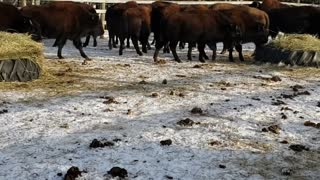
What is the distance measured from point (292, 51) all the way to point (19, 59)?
6.35 meters

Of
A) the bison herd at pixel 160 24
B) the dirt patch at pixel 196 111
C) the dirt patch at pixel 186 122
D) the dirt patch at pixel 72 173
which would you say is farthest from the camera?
the bison herd at pixel 160 24

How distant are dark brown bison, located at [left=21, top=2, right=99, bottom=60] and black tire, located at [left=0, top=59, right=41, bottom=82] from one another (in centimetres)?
286

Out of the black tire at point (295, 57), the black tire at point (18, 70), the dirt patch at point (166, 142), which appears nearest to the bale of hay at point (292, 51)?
the black tire at point (295, 57)

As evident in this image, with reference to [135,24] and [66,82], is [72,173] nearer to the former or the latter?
[66,82]

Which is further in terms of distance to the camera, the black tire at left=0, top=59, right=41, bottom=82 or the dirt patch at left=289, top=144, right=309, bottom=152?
the black tire at left=0, top=59, right=41, bottom=82

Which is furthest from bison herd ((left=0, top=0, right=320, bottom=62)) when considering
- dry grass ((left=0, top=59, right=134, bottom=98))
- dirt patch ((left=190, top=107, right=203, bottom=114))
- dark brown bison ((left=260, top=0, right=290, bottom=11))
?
dirt patch ((left=190, top=107, right=203, bottom=114))

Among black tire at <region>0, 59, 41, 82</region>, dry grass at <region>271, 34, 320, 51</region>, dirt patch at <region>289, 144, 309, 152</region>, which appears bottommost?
dirt patch at <region>289, 144, 309, 152</region>

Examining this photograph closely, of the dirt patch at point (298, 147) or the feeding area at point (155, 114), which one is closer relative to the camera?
the feeding area at point (155, 114)

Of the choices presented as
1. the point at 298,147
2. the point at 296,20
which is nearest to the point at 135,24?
the point at 296,20

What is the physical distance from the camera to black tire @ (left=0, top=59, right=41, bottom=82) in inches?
370

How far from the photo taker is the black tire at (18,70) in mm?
9398

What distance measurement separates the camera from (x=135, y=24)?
14.2m

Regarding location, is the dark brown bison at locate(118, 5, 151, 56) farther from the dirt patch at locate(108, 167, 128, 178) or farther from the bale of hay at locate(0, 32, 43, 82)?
the dirt patch at locate(108, 167, 128, 178)

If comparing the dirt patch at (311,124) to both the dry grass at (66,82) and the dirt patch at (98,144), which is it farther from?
the dry grass at (66,82)
